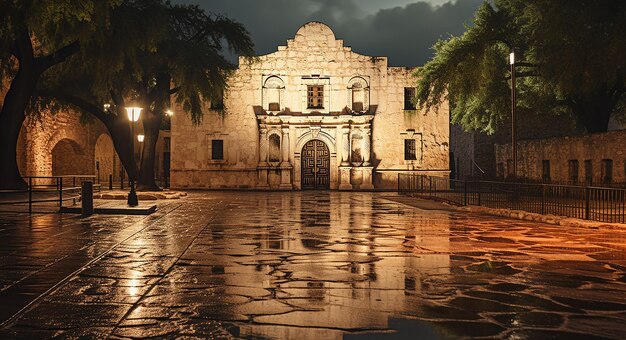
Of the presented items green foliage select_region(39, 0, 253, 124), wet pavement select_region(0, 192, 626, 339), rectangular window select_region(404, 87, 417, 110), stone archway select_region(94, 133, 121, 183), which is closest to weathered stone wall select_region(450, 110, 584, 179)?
rectangular window select_region(404, 87, 417, 110)

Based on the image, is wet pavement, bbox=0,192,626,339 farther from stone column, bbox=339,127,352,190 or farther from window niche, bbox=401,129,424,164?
window niche, bbox=401,129,424,164

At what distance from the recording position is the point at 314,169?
39031mm

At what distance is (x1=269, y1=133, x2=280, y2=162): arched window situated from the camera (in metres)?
38.8

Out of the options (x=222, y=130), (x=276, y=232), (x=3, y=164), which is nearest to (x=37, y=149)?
(x=222, y=130)

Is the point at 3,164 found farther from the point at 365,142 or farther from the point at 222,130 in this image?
the point at 365,142

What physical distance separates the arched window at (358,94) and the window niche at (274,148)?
507 cm

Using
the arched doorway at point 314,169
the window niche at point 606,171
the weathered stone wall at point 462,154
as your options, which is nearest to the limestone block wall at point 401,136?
the arched doorway at point 314,169

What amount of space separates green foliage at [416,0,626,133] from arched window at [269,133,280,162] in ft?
36.5

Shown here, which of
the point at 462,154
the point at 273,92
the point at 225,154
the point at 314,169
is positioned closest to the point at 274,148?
the point at 314,169

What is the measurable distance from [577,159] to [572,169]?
37.8 inches

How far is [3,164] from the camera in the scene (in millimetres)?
22516

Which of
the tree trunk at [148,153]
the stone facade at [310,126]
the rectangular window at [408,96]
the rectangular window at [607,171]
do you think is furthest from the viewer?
the rectangular window at [408,96]

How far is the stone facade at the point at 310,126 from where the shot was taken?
3859cm

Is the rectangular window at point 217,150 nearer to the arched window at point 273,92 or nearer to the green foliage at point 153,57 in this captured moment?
the arched window at point 273,92
